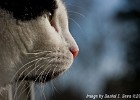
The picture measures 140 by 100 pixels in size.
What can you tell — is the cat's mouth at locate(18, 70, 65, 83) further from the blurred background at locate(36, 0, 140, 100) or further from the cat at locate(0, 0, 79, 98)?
the blurred background at locate(36, 0, 140, 100)

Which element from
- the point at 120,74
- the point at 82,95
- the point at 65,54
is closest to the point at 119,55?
the point at 120,74

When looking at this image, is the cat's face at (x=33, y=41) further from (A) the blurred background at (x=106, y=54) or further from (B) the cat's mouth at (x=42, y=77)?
(A) the blurred background at (x=106, y=54)

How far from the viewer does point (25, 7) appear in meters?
0.44

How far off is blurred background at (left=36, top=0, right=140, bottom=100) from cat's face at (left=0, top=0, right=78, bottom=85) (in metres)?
0.50

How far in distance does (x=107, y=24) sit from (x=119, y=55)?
121 millimetres

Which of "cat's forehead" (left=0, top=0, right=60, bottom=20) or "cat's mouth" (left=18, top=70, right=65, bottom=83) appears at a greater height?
"cat's forehead" (left=0, top=0, right=60, bottom=20)

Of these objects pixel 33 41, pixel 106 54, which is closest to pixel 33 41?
pixel 33 41

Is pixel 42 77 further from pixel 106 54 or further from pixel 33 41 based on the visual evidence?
pixel 106 54

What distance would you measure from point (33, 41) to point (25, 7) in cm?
5

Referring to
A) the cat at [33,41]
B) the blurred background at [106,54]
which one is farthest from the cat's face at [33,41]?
the blurred background at [106,54]

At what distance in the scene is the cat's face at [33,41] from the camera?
44 centimetres

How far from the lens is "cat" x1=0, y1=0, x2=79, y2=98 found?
0.44 meters

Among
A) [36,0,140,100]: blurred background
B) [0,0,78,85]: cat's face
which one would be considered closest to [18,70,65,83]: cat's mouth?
[0,0,78,85]: cat's face

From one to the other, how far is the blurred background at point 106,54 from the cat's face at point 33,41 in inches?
19.9
